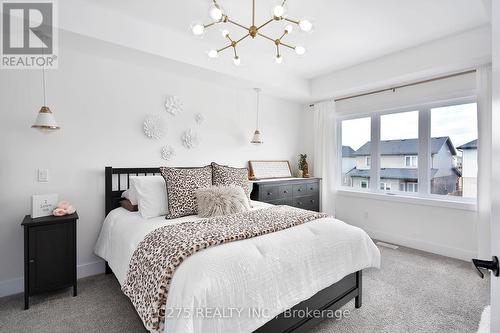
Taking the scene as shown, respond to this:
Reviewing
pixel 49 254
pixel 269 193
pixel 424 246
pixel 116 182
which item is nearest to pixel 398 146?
pixel 424 246

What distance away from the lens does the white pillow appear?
2398 millimetres

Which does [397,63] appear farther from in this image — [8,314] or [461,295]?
[8,314]

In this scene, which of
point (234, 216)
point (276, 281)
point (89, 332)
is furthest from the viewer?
point (234, 216)

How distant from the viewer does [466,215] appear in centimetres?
314

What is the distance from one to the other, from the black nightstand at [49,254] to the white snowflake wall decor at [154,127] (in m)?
1.22

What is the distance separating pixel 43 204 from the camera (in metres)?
2.28

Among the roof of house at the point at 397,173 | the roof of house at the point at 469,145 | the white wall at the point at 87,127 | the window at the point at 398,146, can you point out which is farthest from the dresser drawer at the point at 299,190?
the roof of house at the point at 469,145

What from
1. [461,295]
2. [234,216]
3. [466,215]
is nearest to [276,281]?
[234,216]

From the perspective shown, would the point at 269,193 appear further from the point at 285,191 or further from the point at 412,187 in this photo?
the point at 412,187

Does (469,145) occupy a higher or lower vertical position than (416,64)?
lower

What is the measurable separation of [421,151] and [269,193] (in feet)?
7.42

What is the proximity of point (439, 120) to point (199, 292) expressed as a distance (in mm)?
3853

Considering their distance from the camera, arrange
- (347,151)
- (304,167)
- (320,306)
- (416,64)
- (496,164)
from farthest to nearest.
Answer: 1. (304,167)
2. (347,151)
3. (416,64)
4. (320,306)
5. (496,164)

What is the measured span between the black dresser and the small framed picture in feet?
7.58
